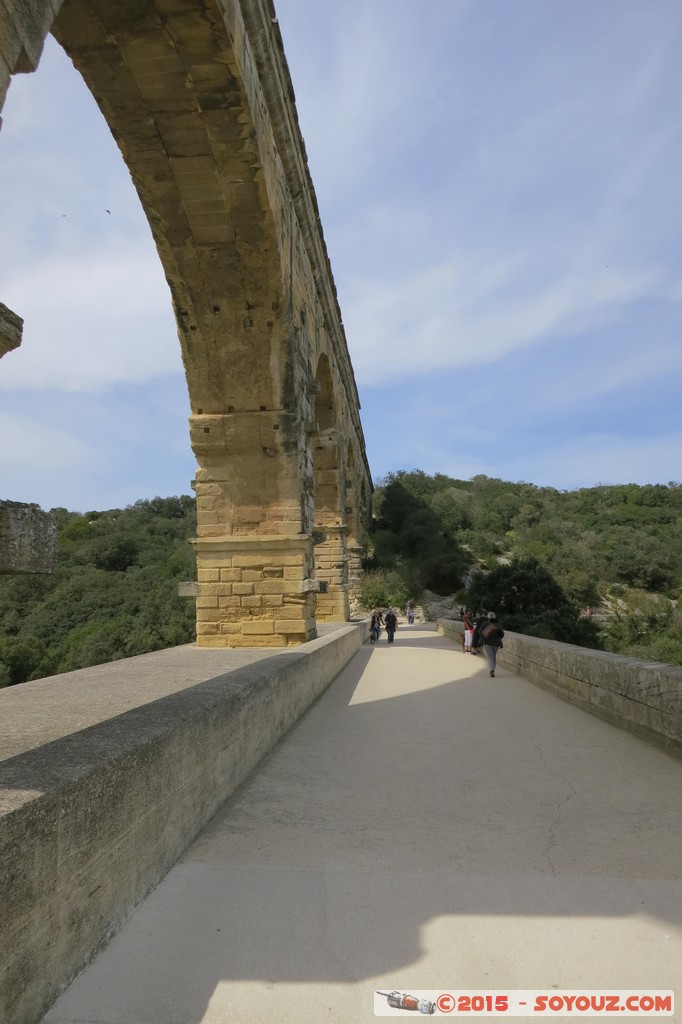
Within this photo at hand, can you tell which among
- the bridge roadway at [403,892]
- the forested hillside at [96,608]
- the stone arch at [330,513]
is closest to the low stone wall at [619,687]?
the bridge roadway at [403,892]

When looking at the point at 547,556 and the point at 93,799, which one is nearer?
the point at 93,799

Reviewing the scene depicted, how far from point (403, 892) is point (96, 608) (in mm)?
20562

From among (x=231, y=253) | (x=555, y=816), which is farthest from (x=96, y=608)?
(x=555, y=816)

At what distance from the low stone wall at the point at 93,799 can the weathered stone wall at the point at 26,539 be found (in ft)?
1.73

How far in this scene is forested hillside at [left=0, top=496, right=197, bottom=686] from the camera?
698 inches

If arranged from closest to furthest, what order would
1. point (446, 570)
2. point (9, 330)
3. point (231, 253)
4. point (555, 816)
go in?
point (9, 330) < point (555, 816) < point (231, 253) < point (446, 570)

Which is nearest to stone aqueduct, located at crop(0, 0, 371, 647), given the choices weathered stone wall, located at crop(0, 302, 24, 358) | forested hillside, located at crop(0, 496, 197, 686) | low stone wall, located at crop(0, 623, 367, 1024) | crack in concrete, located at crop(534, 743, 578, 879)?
low stone wall, located at crop(0, 623, 367, 1024)

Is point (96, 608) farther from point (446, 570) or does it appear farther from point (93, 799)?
point (93, 799)

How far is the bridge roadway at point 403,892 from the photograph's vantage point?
165 centimetres

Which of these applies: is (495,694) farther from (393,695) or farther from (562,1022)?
(562,1022)

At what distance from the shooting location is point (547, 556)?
3525cm

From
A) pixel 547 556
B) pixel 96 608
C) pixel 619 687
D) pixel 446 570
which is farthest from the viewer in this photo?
pixel 547 556

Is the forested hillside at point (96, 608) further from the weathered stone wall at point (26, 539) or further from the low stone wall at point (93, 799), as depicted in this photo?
the weathered stone wall at point (26, 539)

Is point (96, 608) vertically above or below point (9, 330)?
below
